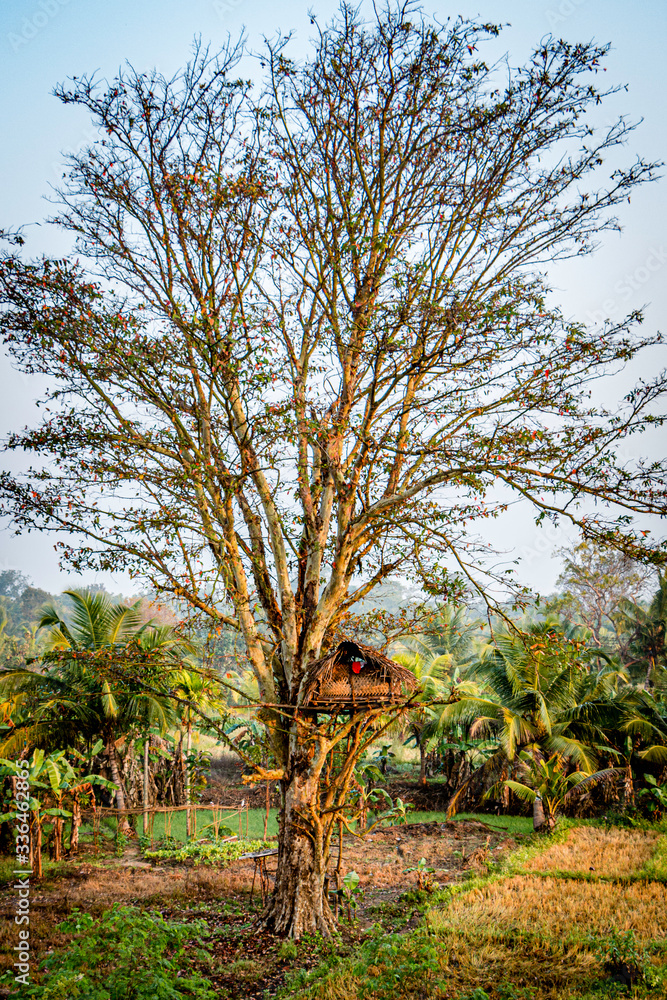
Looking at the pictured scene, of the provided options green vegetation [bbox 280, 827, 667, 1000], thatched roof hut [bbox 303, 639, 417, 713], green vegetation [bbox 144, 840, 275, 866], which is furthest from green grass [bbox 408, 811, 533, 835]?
thatched roof hut [bbox 303, 639, 417, 713]

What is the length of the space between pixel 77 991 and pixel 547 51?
33.7ft

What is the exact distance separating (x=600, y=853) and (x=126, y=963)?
29.6ft

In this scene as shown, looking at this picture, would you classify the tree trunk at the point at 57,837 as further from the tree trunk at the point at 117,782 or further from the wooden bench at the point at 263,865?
the wooden bench at the point at 263,865

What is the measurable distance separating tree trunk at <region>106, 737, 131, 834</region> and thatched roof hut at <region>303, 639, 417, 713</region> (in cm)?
871

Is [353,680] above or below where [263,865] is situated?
above

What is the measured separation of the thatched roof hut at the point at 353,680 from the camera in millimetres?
6973

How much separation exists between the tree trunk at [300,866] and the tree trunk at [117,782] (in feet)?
25.4

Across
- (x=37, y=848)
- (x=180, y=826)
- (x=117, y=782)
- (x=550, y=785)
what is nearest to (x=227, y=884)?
(x=37, y=848)

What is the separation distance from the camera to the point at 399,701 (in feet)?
23.5

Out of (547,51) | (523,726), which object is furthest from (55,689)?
(547,51)

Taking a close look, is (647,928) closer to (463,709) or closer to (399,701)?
(399,701)

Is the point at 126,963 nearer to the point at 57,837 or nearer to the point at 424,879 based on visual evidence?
the point at 424,879

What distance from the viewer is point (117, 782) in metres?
13.8

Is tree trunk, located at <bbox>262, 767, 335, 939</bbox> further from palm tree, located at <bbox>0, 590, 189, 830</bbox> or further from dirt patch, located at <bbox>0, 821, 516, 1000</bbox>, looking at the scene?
palm tree, located at <bbox>0, 590, 189, 830</bbox>
